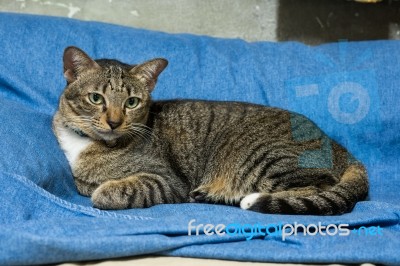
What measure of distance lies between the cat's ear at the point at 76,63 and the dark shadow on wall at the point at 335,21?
158cm

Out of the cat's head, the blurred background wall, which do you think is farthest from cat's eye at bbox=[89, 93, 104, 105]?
the blurred background wall

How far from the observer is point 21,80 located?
9.52ft

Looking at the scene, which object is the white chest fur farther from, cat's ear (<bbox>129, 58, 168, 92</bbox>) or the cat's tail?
the cat's tail

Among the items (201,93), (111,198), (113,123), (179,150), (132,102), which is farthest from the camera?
(201,93)

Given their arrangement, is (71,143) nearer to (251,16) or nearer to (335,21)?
(251,16)

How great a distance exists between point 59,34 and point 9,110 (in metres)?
0.64

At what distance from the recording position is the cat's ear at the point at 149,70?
2602 mm

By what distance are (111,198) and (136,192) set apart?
0.11 m

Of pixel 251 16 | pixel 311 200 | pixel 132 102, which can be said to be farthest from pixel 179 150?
pixel 251 16

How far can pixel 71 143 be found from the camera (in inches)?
103

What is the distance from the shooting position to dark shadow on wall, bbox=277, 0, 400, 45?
363 cm

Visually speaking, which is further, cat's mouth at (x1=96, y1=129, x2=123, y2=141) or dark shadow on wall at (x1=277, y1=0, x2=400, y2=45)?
dark shadow on wall at (x1=277, y1=0, x2=400, y2=45)

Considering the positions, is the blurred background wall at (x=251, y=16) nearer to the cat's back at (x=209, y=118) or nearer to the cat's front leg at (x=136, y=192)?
the cat's back at (x=209, y=118)

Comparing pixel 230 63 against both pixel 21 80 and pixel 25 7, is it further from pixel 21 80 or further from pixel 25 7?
pixel 25 7
